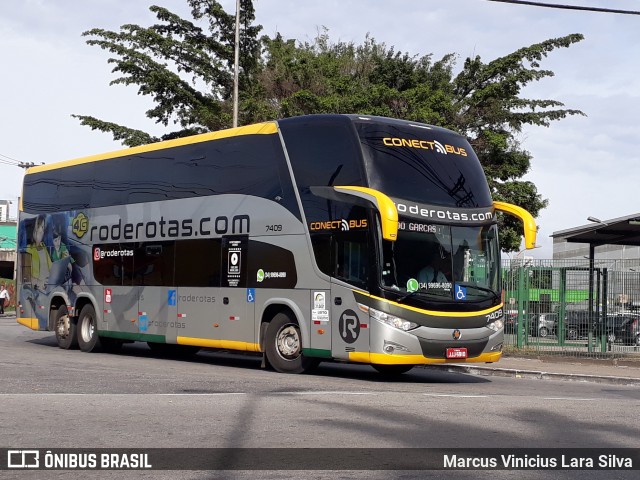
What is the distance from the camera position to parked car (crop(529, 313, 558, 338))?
2353 centimetres

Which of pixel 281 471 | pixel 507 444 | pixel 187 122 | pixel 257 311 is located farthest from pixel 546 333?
pixel 187 122

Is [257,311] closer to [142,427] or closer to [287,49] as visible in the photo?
[142,427]

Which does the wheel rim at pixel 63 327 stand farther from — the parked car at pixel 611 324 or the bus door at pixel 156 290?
the parked car at pixel 611 324

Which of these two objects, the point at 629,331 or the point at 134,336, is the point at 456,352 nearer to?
the point at 134,336

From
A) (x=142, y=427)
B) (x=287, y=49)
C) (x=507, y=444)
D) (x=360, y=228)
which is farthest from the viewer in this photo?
(x=287, y=49)

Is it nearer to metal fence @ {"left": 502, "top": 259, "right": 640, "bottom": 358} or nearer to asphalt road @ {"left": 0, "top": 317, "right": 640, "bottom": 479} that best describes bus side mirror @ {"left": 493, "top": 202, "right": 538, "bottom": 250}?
asphalt road @ {"left": 0, "top": 317, "right": 640, "bottom": 479}

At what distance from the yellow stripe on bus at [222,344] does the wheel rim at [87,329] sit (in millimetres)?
3832

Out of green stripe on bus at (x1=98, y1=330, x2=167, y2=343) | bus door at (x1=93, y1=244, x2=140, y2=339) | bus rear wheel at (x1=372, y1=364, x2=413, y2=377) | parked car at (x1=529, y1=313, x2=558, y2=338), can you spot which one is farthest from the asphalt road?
parked car at (x1=529, y1=313, x2=558, y2=338)

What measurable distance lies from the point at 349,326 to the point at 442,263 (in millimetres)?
1834

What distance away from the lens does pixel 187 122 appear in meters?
38.4

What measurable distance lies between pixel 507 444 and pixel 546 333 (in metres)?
15.2

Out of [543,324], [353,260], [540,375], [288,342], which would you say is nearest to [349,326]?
[353,260]

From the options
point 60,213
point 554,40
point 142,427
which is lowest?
point 142,427

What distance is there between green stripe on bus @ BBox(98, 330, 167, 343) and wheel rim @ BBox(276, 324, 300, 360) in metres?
3.58
